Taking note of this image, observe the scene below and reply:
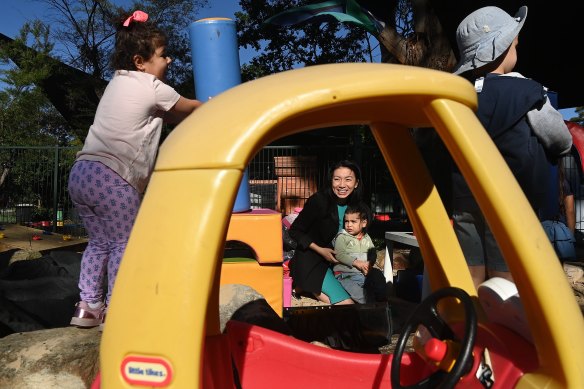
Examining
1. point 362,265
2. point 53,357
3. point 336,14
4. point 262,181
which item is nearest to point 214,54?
point 362,265

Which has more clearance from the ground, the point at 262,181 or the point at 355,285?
the point at 262,181

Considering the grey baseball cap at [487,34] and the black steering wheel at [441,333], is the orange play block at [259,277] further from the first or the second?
the black steering wheel at [441,333]

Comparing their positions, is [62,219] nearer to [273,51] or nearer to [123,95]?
[273,51]

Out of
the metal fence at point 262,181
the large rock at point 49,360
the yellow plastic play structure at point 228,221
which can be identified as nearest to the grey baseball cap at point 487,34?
the yellow plastic play structure at point 228,221

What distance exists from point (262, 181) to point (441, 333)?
730 cm

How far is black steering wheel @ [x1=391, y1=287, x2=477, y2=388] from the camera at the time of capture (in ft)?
3.73

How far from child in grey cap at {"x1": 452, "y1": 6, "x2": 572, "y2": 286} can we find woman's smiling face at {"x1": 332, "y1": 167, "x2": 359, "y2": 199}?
5.16 feet

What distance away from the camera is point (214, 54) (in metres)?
3.54

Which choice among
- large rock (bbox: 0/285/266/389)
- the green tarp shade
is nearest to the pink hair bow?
large rock (bbox: 0/285/266/389)

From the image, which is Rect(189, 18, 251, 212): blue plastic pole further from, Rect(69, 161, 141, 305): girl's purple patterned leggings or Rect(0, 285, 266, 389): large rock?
Rect(0, 285, 266, 389): large rock

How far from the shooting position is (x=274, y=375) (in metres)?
1.65

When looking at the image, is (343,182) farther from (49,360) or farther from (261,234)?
(49,360)

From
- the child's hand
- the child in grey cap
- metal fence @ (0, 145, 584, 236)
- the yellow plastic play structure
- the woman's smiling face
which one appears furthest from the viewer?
metal fence @ (0, 145, 584, 236)

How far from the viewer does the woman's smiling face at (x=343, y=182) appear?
3.73 m
